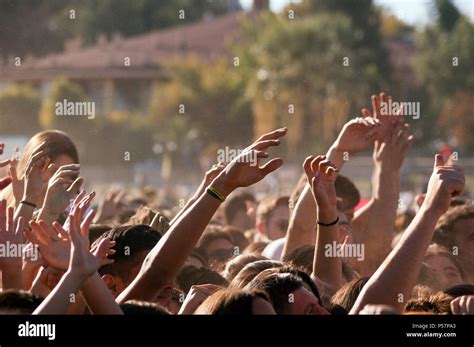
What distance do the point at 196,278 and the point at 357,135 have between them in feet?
3.56

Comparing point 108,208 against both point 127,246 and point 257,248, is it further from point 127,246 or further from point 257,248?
point 127,246

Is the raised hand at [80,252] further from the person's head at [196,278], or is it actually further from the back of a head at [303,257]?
the back of a head at [303,257]

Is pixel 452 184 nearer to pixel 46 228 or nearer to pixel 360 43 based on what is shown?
pixel 46 228

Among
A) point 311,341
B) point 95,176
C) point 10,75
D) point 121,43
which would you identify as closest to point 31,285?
point 311,341

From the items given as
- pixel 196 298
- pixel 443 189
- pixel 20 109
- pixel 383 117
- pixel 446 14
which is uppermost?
pixel 446 14

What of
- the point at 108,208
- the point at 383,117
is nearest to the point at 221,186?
the point at 383,117

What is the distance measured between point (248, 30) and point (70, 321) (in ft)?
204

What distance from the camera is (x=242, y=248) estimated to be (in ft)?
Result: 25.2

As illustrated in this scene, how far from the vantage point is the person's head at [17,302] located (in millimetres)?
3900

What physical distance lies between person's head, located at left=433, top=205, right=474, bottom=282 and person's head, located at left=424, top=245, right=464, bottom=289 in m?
0.26

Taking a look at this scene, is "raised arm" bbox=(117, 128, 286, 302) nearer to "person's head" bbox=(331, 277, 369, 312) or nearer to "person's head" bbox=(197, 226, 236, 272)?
"person's head" bbox=(331, 277, 369, 312)

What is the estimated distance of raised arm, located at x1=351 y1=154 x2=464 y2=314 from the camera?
3943 millimetres

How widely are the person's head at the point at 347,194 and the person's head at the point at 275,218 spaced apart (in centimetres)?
90

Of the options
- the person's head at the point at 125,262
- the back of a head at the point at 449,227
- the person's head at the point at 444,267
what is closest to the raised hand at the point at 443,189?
the person's head at the point at 125,262
